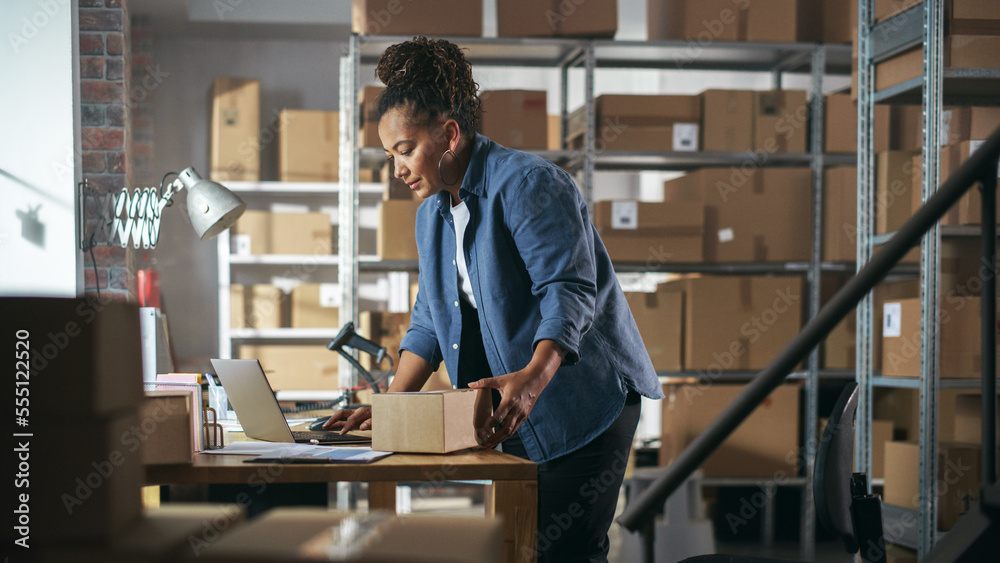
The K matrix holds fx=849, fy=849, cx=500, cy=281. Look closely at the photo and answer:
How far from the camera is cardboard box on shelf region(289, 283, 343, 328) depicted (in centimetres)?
480

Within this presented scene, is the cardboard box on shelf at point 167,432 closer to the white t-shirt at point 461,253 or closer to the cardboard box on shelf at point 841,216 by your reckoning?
the white t-shirt at point 461,253

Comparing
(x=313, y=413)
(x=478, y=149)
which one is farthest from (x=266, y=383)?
(x=313, y=413)

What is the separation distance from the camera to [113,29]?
9.76ft

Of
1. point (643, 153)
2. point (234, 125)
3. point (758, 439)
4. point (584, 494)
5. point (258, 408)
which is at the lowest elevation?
point (758, 439)

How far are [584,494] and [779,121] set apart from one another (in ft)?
9.09

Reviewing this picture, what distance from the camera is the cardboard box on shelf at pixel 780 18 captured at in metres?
3.67

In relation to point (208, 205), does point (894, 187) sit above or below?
above

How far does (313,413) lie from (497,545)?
1572mm

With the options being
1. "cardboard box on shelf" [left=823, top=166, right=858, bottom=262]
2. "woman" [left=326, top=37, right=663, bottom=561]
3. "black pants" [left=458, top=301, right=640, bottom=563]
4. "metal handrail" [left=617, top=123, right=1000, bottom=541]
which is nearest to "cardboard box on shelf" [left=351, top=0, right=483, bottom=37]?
"cardboard box on shelf" [left=823, top=166, right=858, bottom=262]

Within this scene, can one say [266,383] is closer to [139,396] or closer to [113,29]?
[139,396]

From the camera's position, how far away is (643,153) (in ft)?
11.9

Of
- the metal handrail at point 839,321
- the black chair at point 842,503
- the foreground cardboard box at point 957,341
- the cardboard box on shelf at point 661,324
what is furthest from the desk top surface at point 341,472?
the cardboard box on shelf at point 661,324

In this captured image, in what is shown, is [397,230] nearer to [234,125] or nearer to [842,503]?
[234,125]

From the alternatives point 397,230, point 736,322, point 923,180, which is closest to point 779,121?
point 736,322
